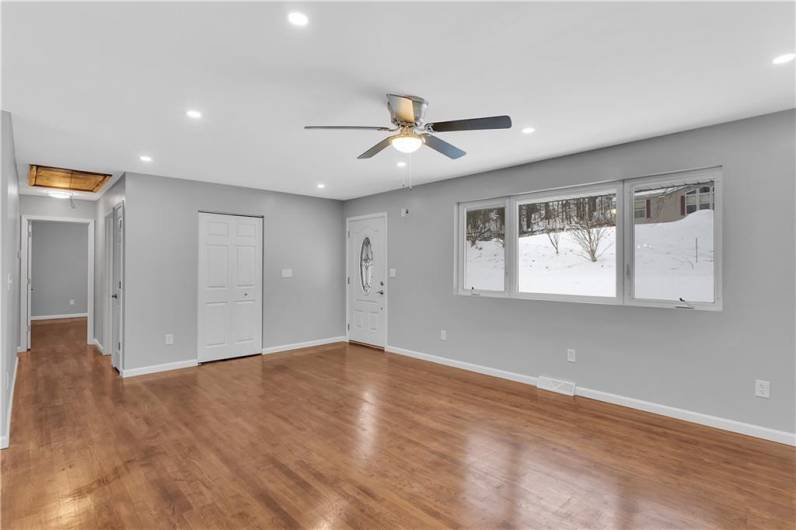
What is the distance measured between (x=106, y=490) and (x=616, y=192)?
4.66m

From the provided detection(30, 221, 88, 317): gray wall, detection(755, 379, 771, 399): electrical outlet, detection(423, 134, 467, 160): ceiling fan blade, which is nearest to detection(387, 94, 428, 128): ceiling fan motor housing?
detection(423, 134, 467, 160): ceiling fan blade

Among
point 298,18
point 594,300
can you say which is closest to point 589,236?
point 594,300

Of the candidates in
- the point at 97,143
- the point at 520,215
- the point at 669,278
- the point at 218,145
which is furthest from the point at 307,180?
the point at 669,278

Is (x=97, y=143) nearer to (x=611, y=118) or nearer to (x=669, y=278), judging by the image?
(x=611, y=118)

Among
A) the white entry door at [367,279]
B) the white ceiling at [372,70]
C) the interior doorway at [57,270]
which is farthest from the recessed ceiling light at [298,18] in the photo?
the interior doorway at [57,270]

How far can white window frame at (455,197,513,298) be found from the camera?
4805 millimetres

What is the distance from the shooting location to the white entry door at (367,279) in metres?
6.33

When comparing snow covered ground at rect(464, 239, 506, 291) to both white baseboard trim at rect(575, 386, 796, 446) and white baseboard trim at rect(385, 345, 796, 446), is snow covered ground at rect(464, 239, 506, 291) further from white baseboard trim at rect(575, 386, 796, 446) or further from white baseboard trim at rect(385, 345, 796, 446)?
white baseboard trim at rect(575, 386, 796, 446)

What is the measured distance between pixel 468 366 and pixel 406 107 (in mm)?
3510

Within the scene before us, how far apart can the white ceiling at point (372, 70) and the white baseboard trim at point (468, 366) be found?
2525mm

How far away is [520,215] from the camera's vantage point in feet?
15.5

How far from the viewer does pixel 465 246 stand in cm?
530

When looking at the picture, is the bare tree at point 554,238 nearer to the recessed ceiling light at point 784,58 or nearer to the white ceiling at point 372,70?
the white ceiling at point 372,70

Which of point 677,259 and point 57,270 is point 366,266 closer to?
point 677,259
